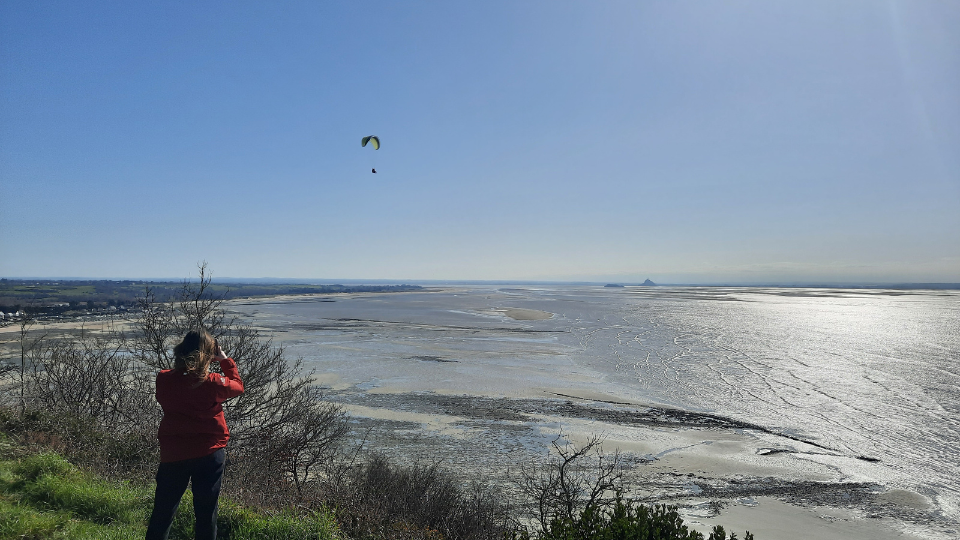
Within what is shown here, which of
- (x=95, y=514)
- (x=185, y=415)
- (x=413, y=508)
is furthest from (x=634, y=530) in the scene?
(x=95, y=514)

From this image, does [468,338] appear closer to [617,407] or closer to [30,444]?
[617,407]

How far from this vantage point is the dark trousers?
352 centimetres

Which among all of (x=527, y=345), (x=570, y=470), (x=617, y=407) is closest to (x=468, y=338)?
(x=527, y=345)

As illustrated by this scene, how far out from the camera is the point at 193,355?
3.49m

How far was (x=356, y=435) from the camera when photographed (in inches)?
604

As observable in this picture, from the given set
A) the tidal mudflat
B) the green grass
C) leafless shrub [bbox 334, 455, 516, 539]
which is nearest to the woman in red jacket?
the green grass

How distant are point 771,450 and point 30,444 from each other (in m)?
17.4

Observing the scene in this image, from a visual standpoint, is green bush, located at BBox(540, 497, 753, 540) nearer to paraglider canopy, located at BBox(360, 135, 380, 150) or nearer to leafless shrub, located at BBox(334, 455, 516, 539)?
leafless shrub, located at BBox(334, 455, 516, 539)

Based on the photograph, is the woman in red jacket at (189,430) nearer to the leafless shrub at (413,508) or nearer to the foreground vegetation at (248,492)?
the foreground vegetation at (248,492)

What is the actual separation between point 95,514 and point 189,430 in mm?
2688

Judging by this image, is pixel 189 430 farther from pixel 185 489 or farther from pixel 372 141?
pixel 372 141

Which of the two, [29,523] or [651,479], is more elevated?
[29,523]

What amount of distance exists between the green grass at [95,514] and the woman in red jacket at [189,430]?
50.7 inches

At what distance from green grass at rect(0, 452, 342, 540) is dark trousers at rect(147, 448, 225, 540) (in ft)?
3.66
